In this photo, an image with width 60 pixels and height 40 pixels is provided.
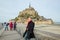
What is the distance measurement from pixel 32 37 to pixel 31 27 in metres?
0.63

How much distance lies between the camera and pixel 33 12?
15212 cm

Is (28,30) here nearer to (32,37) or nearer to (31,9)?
(32,37)

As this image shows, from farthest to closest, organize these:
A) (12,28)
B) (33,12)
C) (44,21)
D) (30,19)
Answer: (33,12), (44,21), (12,28), (30,19)

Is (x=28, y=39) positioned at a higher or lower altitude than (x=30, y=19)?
lower

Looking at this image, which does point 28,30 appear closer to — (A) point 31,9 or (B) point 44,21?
(B) point 44,21

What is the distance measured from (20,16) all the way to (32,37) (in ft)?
453

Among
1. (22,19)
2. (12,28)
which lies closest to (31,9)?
(22,19)

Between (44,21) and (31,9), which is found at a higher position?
(31,9)

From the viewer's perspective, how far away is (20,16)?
150250mm

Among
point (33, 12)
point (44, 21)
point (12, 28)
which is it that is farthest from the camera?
point (33, 12)

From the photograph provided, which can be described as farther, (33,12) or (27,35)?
(33,12)

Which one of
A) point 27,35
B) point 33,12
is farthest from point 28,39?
point 33,12

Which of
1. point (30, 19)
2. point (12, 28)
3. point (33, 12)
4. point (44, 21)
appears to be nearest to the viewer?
point (30, 19)

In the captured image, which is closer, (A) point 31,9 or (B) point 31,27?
(B) point 31,27
